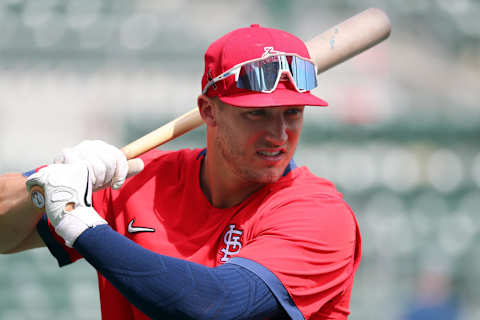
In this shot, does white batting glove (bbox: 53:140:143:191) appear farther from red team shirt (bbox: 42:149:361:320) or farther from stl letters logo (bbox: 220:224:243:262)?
stl letters logo (bbox: 220:224:243:262)

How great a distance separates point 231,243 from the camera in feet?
5.42

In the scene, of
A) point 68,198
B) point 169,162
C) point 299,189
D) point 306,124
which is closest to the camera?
point 68,198

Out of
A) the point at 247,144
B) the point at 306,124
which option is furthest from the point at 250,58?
the point at 306,124

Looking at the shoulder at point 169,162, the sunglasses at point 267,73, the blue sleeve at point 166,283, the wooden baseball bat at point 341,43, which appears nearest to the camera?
the blue sleeve at point 166,283

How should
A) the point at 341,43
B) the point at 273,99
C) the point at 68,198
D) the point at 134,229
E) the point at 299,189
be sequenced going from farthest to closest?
the point at 341,43
the point at 134,229
the point at 299,189
the point at 273,99
the point at 68,198

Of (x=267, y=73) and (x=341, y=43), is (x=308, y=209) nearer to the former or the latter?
(x=267, y=73)

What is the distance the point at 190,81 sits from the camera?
6.26 meters

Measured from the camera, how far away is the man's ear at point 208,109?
1785 millimetres

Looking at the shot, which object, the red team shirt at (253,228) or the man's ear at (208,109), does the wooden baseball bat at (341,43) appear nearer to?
the red team shirt at (253,228)

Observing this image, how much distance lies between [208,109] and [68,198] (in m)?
0.52

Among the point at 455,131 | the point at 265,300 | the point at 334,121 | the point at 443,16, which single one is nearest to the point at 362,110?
the point at 334,121

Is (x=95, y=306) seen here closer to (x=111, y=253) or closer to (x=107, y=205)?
(x=107, y=205)

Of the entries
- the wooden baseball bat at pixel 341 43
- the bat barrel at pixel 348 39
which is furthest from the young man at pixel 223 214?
the bat barrel at pixel 348 39

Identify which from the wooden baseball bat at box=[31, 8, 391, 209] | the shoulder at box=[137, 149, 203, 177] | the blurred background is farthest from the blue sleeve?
the blurred background
